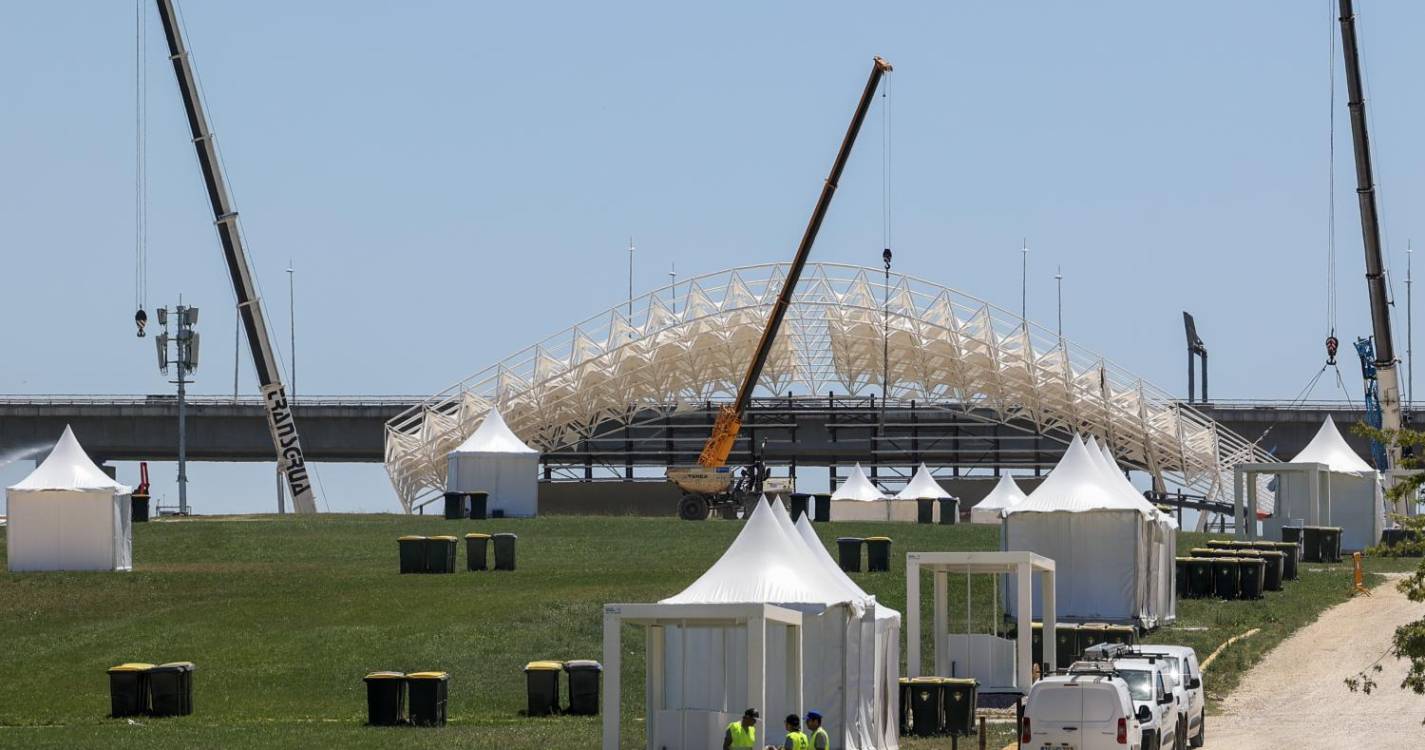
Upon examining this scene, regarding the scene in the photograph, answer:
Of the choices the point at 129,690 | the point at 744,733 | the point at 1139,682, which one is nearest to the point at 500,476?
the point at 129,690

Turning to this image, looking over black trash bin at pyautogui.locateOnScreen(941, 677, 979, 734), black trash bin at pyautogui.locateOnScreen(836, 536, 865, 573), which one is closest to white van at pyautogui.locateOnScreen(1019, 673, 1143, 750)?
black trash bin at pyautogui.locateOnScreen(941, 677, 979, 734)

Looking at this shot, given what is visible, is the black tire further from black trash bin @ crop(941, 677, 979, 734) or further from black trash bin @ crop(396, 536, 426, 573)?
black trash bin @ crop(941, 677, 979, 734)

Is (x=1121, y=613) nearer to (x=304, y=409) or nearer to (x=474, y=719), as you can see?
(x=474, y=719)

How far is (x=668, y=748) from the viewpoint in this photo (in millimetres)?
26391

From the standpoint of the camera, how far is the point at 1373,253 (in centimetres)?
6438

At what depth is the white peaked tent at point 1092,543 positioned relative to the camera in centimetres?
4066

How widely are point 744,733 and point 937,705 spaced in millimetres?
6489

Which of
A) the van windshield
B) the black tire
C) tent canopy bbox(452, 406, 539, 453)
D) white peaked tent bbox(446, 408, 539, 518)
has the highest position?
tent canopy bbox(452, 406, 539, 453)

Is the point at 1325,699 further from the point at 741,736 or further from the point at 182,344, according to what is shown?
the point at 182,344

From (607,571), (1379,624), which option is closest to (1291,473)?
(1379,624)

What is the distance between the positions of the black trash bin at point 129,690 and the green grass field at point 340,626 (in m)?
0.34

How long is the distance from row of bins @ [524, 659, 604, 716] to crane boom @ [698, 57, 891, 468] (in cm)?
3717

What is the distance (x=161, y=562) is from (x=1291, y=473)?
97.7ft

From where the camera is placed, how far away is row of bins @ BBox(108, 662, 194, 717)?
30703mm
